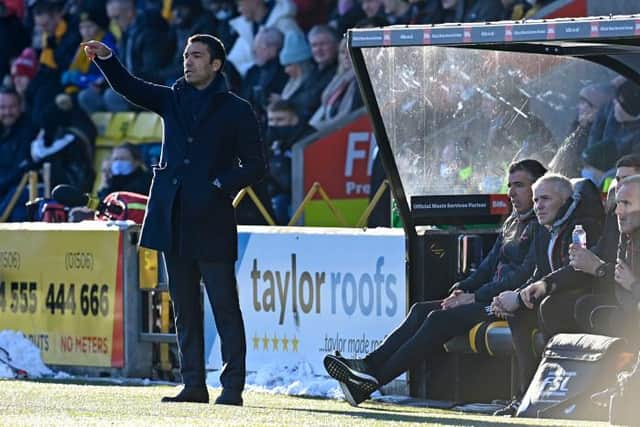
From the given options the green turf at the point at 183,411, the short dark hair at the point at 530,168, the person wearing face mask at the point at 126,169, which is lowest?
the green turf at the point at 183,411

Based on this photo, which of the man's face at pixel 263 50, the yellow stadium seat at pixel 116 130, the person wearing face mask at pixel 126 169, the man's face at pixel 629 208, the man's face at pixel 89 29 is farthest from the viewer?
the man's face at pixel 89 29

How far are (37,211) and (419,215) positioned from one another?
4.91 m

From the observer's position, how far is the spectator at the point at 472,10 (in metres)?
17.9

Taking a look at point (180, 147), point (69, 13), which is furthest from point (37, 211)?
point (69, 13)

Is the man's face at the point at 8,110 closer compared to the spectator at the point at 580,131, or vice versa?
the spectator at the point at 580,131

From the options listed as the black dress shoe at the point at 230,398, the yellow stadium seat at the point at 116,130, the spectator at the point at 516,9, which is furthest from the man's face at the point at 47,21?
the black dress shoe at the point at 230,398

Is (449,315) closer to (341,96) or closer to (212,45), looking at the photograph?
(212,45)

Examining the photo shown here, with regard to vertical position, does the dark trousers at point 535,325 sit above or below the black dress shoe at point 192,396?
above

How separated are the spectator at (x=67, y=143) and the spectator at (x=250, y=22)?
2.10 m

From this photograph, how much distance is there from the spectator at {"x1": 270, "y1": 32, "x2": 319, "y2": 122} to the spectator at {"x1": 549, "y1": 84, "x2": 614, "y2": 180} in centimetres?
703

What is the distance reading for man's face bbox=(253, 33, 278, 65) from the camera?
→ 832 inches

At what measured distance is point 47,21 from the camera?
84.3ft

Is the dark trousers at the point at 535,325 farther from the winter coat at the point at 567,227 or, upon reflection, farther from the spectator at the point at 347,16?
the spectator at the point at 347,16

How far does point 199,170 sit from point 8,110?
13.7m
